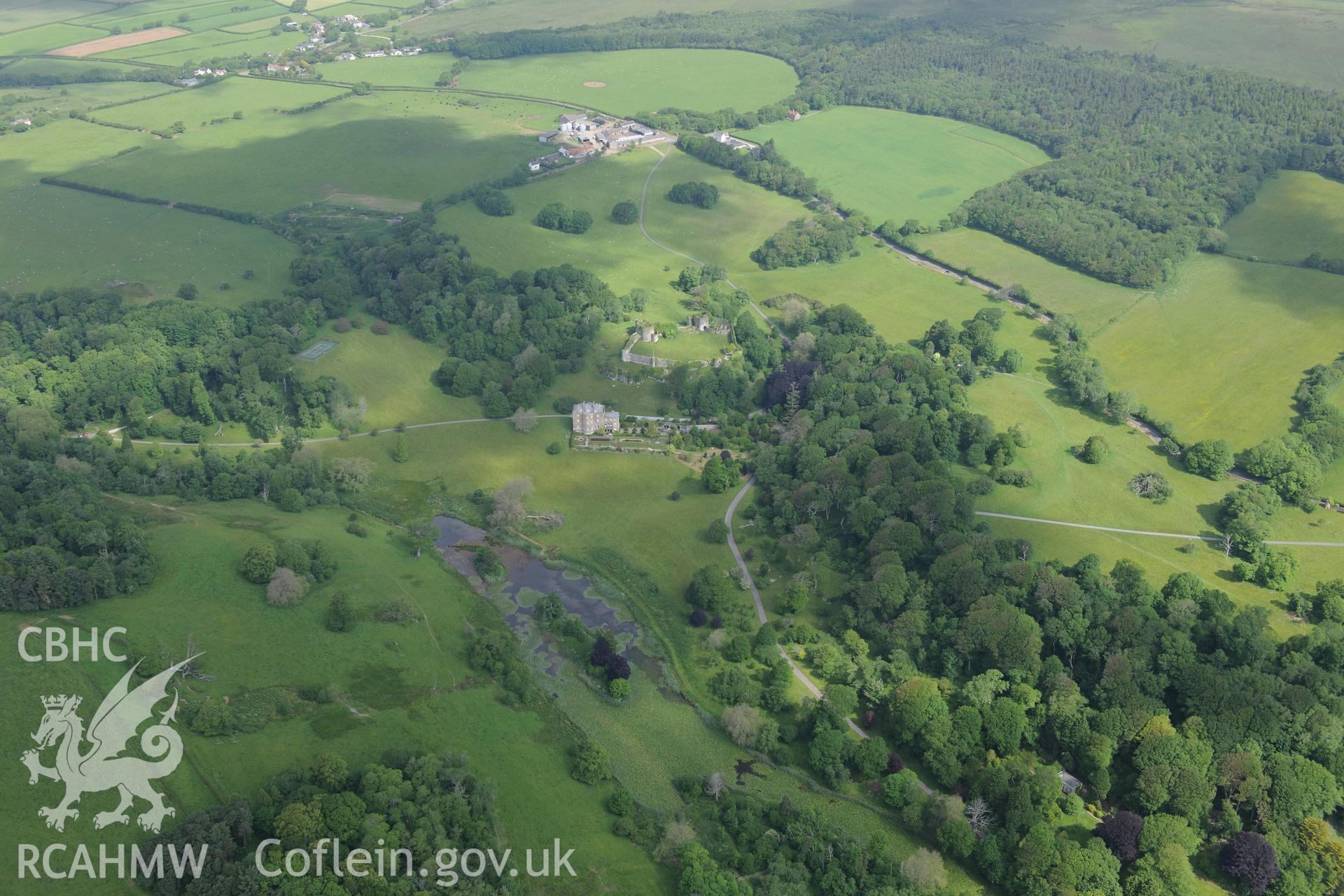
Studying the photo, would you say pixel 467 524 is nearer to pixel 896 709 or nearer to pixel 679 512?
pixel 679 512

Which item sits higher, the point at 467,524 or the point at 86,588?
the point at 86,588

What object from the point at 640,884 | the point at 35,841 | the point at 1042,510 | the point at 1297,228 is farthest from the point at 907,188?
the point at 35,841

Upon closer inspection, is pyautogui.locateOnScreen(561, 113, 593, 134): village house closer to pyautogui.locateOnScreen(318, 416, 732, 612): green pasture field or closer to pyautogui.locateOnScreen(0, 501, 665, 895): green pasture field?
pyautogui.locateOnScreen(318, 416, 732, 612): green pasture field

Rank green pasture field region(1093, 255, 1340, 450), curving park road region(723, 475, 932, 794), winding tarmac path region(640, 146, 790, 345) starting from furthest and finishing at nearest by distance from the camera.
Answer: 1. winding tarmac path region(640, 146, 790, 345)
2. green pasture field region(1093, 255, 1340, 450)
3. curving park road region(723, 475, 932, 794)

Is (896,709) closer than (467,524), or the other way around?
(896,709)

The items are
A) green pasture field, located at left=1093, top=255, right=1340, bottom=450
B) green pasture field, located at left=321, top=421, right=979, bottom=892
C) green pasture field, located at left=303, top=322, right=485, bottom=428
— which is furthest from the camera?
green pasture field, located at left=303, top=322, right=485, bottom=428

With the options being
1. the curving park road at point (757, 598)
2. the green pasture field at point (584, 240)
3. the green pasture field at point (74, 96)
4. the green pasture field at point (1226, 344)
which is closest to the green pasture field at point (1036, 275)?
the green pasture field at point (1226, 344)

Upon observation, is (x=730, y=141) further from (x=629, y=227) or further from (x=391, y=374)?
(x=391, y=374)

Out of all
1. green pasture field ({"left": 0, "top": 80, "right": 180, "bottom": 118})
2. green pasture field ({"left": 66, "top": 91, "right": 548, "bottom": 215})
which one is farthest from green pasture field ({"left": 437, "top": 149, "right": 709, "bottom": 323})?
green pasture field ({"left": 0, "top": 80, "right": 180, "bottom": 118})
